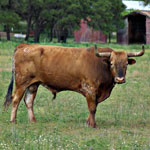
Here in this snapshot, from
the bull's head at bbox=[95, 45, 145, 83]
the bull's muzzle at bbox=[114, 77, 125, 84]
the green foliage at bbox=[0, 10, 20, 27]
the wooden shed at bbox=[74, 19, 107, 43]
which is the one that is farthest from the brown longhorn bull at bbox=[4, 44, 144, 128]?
the wooden shed at bbox=[74, 19, 107, 43]

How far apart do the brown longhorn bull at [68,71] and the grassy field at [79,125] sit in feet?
1.62

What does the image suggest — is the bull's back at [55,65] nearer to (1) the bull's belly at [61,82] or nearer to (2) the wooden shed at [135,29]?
(1) the bull's belly at [61,82]

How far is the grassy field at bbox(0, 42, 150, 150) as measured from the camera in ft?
21.6

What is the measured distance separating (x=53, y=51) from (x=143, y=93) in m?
4.80

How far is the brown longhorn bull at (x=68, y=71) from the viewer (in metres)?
8.50

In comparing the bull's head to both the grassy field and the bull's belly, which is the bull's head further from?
the grassy field

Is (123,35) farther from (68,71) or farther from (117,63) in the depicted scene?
(117,63)

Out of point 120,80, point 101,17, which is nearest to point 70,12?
point 101,17

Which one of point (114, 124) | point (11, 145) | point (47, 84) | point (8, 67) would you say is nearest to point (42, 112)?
point (47, 84)

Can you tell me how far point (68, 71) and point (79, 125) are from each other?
1.10 metres

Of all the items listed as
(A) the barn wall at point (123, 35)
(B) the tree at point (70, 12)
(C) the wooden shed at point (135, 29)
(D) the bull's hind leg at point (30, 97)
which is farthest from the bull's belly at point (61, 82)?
(A) the barn wall at point (123, 35)

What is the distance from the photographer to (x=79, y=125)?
8352 mm

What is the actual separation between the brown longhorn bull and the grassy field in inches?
19.5

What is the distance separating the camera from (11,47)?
30312 mm
